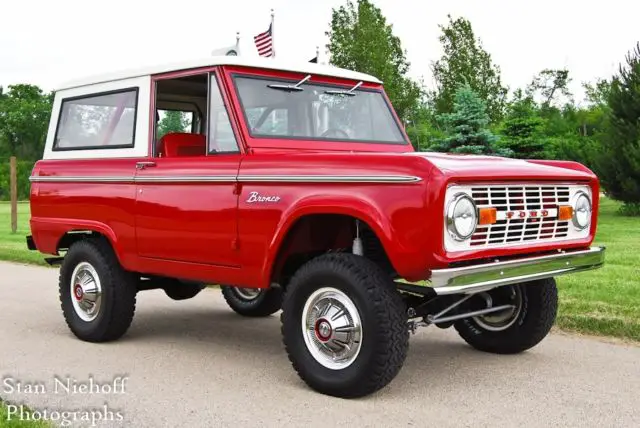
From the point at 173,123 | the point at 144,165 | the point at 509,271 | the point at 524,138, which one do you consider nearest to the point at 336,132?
the point at 144,165

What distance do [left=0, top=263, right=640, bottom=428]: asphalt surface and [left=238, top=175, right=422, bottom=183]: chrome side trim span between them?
129cm

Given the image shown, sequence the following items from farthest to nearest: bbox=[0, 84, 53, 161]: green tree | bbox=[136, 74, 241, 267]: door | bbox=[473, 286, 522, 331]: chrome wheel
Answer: bbox=[0, 84, 53, 161]: green tree, bbox=[473, 286, 522, 331]: chrome wheel, bbox=[136, 74, 241, 267]: door

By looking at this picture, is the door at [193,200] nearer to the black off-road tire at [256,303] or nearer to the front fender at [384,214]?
the front fender at [384,214]

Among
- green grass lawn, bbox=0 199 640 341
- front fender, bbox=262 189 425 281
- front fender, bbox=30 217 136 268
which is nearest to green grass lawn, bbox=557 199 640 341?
green grass lawn, bbox=0 199 640 341

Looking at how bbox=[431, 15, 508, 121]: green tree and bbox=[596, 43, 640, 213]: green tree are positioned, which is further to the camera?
bbox=[431, 15, 508, 121]: green tree

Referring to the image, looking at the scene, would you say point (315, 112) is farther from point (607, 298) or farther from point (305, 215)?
point (607, 298)

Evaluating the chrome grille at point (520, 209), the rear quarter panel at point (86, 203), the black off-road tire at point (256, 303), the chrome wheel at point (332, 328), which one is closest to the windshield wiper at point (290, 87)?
the rear quarter panel at point (86, 203)

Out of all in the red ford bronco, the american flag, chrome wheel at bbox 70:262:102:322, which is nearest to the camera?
the red ford bronco

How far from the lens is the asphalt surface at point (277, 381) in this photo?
447 centimetres

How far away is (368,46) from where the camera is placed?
110 feet

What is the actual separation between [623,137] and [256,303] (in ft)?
59.6

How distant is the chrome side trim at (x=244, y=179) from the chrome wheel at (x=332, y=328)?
0.67m

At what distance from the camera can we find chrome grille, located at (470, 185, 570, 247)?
470 cm

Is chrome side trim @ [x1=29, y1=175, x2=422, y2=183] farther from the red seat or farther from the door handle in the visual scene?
the red seat
